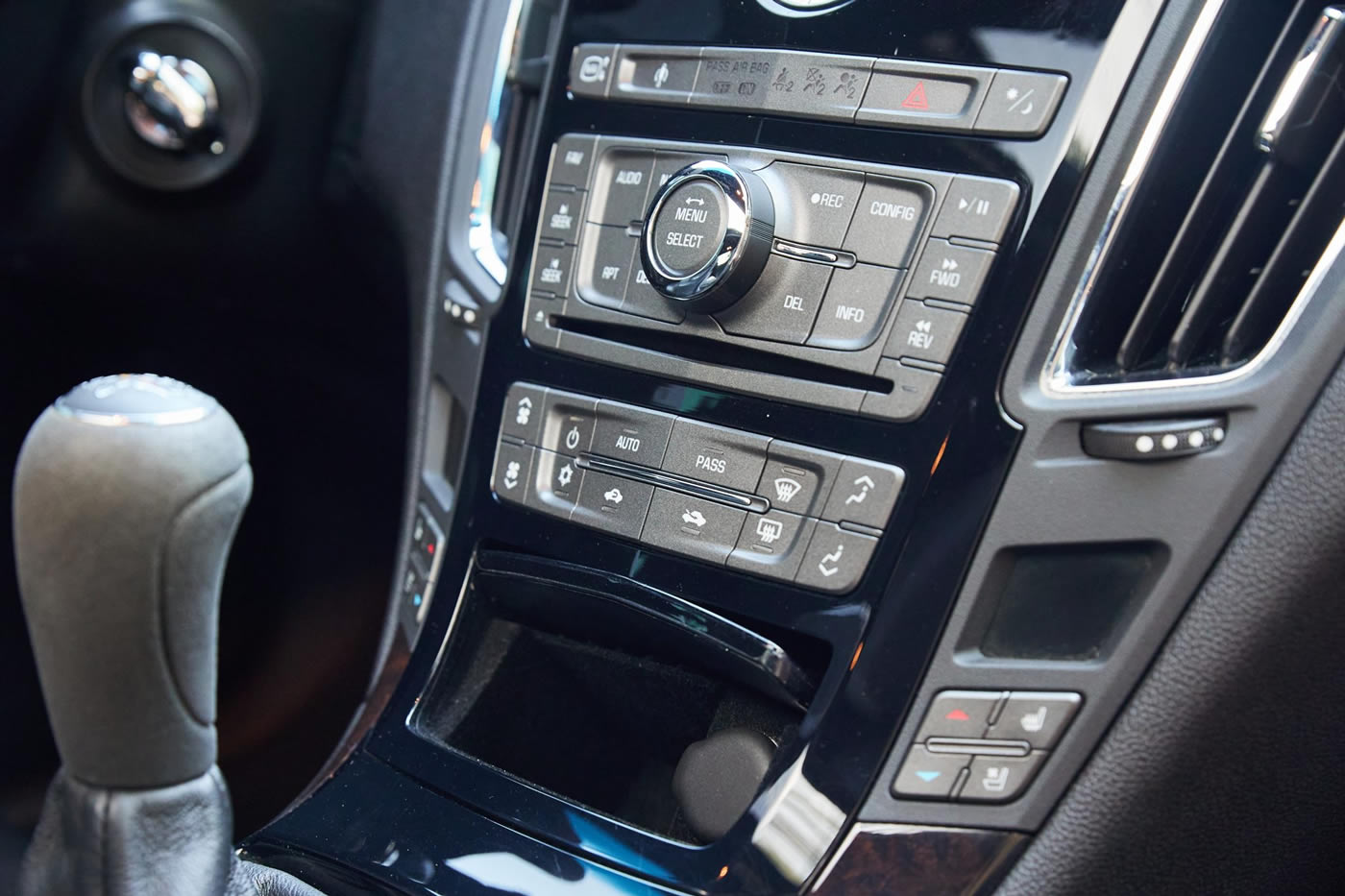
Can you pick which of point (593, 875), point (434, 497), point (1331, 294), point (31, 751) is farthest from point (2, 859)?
point (1331, 294)

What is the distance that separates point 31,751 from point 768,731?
76 centimetres

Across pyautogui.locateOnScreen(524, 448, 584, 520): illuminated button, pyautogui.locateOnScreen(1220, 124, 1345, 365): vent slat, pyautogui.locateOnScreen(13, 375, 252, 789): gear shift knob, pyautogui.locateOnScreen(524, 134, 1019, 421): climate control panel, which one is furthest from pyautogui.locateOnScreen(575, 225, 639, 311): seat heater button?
pyautogui.locateOnScreen(1220, 124, 1345, 365): vent slat

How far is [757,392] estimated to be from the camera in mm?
630

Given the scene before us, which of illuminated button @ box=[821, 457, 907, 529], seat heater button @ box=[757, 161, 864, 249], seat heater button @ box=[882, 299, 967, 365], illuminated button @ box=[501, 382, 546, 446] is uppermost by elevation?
seat heater button @ box=[757, 161, 864, 249]

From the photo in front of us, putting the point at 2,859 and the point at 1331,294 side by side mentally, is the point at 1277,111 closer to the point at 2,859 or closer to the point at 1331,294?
the point at 1331,294

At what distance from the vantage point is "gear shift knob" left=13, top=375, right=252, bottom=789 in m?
0.53

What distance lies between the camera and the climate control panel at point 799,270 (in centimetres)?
58

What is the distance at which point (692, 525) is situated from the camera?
649 millimetres

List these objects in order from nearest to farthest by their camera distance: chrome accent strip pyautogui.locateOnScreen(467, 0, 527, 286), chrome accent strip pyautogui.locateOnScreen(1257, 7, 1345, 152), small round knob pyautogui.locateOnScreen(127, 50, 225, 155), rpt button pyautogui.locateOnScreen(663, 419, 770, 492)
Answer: chrome accent strip pyautogui.locateOnScreen(1257, 7, 1345, 152) → rpt button pyautogui.locateOnScreen(663, 419, 770, 492) → chrome accent strip pyautogui.locateOnScreen(467, 0, 527, 286) → small round knob pyautogui.locateOnScreen(127, 50, 225, 155)

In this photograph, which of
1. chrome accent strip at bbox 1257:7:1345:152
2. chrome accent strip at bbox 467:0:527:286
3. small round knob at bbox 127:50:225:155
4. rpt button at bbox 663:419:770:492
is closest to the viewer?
chrome accent strip at bbox 1257:7:1345:152

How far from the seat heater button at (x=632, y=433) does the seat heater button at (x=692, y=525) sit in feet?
0.08

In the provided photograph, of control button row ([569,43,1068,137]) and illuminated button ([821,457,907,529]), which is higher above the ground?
control button row ([569,43,1068,137])

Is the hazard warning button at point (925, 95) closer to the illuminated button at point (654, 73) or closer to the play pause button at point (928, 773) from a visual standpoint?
the illuminated button at point (654, 73)

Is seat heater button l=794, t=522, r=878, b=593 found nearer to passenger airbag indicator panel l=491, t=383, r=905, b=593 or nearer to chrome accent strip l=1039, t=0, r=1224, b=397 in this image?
passenger airbag indicator panel l=491, t=383, r=905, b=593
